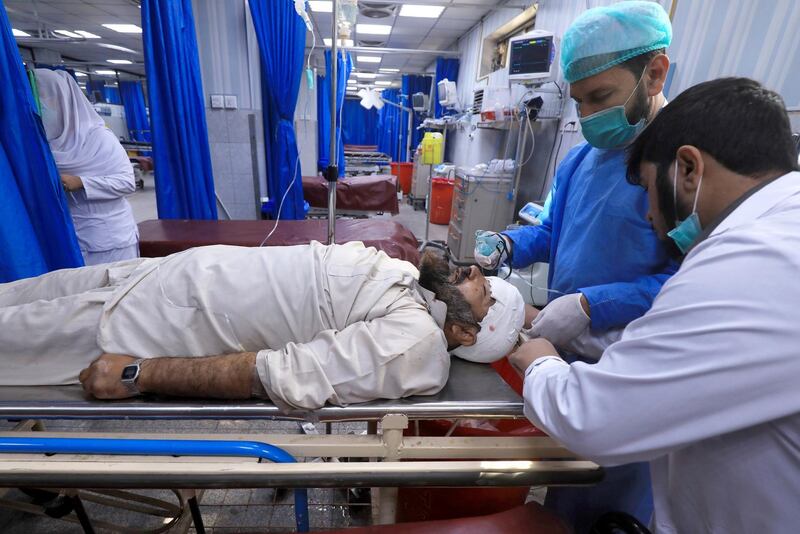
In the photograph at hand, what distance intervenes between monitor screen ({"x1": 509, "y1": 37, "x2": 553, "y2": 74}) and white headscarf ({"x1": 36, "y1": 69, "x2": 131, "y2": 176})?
3.17m

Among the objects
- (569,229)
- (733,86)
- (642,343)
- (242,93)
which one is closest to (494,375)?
(569,229)

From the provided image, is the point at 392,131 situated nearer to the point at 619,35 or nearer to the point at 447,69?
the point at 447,69

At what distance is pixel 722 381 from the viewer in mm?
546

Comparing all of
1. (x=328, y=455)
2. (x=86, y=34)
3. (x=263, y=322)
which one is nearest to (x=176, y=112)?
(x=263, y=322)

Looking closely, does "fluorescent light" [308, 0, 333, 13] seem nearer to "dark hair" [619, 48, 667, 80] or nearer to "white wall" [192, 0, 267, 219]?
"white wall" [192, 0, 267, 219]

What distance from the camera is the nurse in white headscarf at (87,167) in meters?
1.99

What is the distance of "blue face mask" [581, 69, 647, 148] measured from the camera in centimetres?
111

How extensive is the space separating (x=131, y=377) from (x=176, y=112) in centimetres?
275

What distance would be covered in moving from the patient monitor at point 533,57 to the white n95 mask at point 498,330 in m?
2.82

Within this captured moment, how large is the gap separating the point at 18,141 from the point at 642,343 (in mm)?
2209

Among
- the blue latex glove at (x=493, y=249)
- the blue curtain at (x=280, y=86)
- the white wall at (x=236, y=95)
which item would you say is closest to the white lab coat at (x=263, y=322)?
the blue latex glove at (x=493, y=249)

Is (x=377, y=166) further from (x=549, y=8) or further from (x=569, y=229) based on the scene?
(x=569, y=229)

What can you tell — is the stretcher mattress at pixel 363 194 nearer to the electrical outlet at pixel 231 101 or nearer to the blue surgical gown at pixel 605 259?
the electrical outlet at pixel 231 101

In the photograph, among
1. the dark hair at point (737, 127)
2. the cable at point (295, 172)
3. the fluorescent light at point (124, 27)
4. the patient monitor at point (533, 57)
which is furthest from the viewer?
the fluorescent light at point (124, 27)
